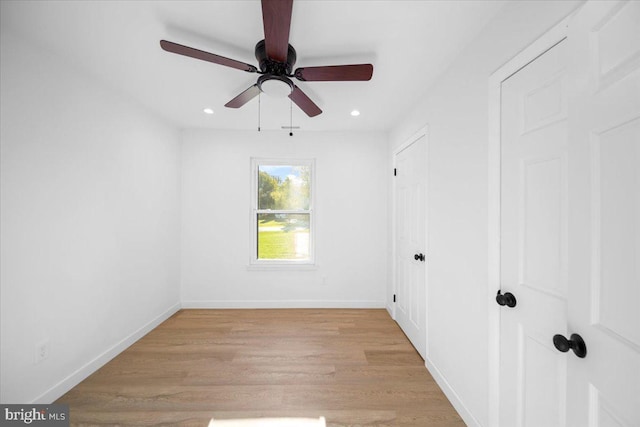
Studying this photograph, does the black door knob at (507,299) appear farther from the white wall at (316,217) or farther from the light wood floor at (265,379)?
the white wall at (316,217)

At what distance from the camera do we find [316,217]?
3.54 m

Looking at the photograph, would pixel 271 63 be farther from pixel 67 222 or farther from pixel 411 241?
pixel 411 241

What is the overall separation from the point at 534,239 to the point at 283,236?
2922 mm

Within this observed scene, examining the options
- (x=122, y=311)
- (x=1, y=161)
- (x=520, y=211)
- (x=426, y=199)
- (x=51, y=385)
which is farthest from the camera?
(x=122, y=311)

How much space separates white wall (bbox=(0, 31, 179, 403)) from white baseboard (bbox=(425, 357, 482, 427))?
2.85 metres

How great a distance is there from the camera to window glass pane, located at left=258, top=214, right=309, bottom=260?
3635mm

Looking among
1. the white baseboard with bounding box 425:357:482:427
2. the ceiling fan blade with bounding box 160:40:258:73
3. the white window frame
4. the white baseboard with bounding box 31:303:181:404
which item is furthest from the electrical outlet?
the white baseboard with bounding box 425:357:482:427

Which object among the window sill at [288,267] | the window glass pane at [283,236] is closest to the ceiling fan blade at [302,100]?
the window glass pane at [283,236]

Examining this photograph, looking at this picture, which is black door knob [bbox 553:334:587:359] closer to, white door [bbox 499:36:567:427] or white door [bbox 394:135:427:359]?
white door [bbox 499:36:567:427]

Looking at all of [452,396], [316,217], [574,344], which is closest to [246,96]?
[316,217]

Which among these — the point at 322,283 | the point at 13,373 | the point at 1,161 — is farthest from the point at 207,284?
the point at 1,161

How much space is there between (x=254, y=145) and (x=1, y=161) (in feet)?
7.60

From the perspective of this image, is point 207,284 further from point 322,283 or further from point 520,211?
point 520,211

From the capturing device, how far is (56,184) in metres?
1.85
